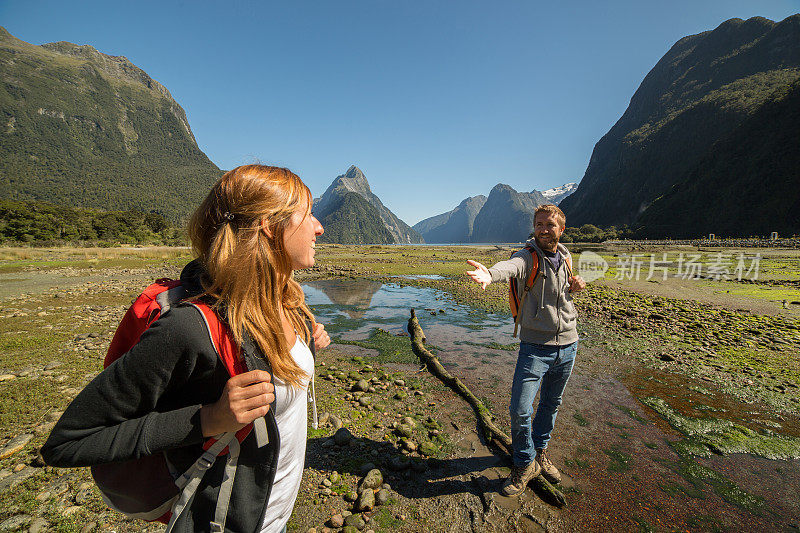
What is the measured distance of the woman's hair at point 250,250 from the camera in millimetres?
1610

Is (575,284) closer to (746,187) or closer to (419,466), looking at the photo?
(419,466)

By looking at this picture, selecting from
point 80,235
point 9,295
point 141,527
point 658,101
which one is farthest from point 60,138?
point 658,101

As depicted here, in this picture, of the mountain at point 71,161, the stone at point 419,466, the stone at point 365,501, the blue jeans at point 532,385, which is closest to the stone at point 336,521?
the stone at point 365,501

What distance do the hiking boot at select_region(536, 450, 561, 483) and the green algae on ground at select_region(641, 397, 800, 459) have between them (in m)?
2.70

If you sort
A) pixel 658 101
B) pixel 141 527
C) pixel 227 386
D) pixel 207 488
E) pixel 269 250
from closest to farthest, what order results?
pixel 227 386 < pixel 207 488 < pixel 269 250 < pixel 141 527 < pixel 658 101

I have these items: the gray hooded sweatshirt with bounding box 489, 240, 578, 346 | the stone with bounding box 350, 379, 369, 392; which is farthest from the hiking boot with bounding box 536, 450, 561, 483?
the stone with bounding box 350, 379, 369, 392

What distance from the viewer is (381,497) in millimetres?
3893

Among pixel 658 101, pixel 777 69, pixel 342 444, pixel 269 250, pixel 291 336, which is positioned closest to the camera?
pixel 269 250

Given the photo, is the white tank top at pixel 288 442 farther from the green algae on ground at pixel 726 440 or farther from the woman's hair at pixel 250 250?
the green algae on ground at pixel 726 440

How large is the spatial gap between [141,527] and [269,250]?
4.03 meters

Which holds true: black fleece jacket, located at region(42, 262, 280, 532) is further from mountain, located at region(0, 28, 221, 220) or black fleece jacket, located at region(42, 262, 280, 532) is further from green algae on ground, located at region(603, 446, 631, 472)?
mountain, located at region(0, 28, 221, 220)

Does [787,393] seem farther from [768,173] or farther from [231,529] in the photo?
[768,173]

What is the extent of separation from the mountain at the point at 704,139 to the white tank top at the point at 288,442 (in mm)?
108463

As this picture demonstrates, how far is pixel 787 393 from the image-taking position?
675cm
